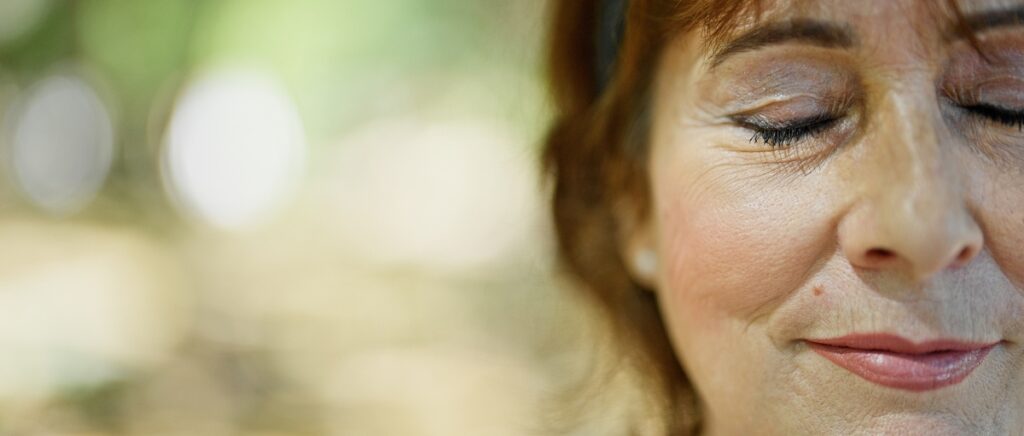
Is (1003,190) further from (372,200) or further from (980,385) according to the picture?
(372,200)

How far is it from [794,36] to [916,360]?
1.68ft

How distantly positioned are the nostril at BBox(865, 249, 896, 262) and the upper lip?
→ 0.11 meters

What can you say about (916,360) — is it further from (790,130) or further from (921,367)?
(790,130)

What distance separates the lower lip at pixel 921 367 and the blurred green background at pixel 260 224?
185cm

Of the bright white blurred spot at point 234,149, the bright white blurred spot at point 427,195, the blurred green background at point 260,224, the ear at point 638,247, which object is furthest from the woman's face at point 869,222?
the bright white blurred spot at point 234,149

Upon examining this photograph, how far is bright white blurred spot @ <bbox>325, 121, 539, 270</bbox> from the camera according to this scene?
1084cm

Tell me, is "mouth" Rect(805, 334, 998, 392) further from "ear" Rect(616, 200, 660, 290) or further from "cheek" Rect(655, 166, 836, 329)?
"ear" Rect(616, 200, 660, 290)

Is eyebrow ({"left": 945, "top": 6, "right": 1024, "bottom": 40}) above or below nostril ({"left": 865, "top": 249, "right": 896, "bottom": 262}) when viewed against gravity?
above

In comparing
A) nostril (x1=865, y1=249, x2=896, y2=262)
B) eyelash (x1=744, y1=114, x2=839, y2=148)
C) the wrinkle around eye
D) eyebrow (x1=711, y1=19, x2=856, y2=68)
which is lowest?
nostril (x1=865, y1=249, x2=896, y2=262)

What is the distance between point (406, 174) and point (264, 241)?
7.35 feet

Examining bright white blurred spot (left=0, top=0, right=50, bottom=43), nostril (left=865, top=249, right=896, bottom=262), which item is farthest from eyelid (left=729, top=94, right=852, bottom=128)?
A: bright white blurred spot (left=0, top=0, right=50, bottom=43)

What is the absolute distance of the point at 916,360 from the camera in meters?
1.53

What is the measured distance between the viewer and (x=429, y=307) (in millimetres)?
8844

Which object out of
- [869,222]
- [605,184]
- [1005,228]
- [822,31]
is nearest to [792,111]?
[822,31]
